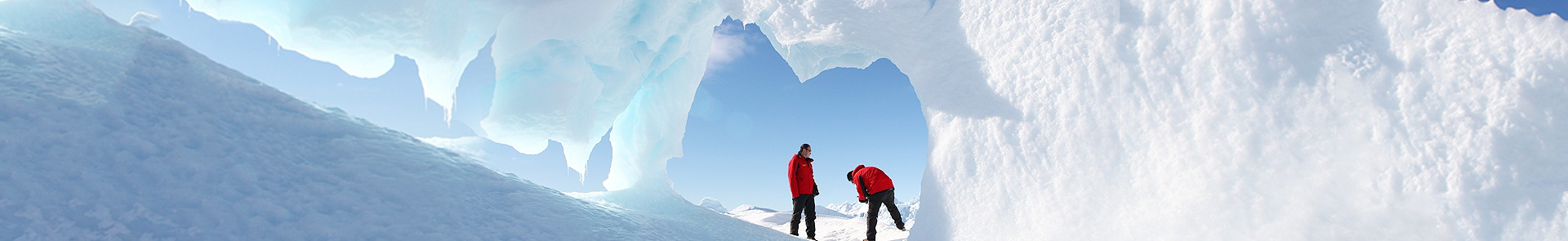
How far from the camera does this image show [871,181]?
18.3ft

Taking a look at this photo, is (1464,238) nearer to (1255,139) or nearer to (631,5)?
(1255,139)

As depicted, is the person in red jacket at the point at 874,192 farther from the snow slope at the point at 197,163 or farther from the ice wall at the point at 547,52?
the ice wall at the point at 547,52

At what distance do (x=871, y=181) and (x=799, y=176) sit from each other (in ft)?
1.94

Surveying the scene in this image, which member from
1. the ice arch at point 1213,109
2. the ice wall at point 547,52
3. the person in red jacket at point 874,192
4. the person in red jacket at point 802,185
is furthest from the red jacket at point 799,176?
the ice wall at point 547,52

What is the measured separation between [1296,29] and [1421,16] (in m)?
0.48

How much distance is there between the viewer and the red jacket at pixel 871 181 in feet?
18.2

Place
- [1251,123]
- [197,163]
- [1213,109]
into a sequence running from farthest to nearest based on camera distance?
[1213,109]
[1251,123]
[197,163]

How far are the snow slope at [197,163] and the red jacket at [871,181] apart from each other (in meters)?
1.57

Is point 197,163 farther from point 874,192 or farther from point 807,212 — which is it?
point 874,192

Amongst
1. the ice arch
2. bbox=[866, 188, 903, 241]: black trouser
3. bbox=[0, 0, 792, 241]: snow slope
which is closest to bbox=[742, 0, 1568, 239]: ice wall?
the ice arch

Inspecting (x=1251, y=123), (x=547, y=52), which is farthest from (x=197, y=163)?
(x=1251, y=123)

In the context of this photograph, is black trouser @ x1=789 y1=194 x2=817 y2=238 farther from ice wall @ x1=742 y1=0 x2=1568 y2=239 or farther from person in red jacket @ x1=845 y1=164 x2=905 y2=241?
ice wall @ x1=742 y1=0 x2=1568 y2=239

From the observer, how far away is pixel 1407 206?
10.3ft

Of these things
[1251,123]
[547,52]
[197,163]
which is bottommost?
[197,163]
